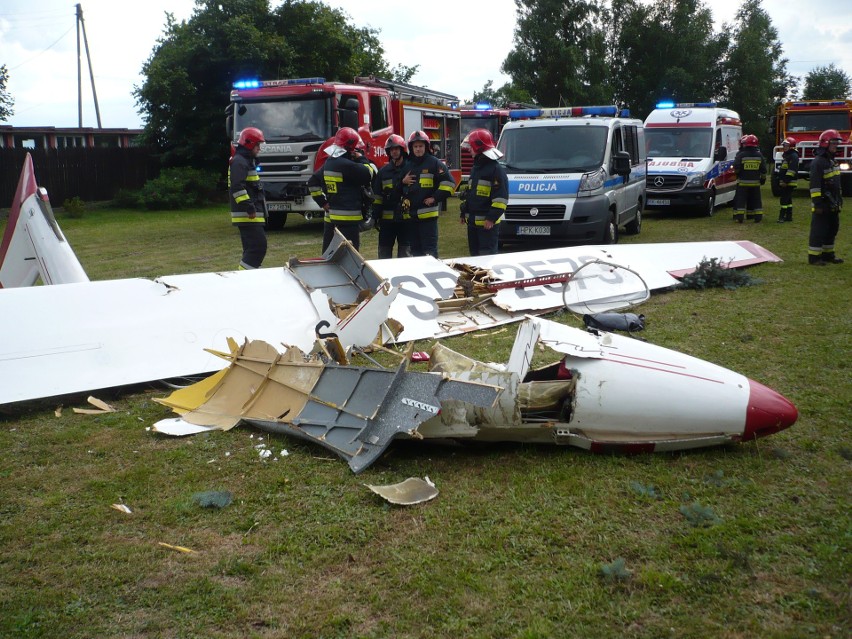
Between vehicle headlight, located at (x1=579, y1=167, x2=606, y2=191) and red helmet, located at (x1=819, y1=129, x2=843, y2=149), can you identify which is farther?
vehicle headlight, located at (x1=579, y1=167, x2=606, y2=191)

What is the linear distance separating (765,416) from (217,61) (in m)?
22.7

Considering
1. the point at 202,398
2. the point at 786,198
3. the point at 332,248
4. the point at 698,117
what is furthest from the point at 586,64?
the point at 202,398

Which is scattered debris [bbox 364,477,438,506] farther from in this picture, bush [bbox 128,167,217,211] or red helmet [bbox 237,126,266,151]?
bush [bbox 128,167,217,211]

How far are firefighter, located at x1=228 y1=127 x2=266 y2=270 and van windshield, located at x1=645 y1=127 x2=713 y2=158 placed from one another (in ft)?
39.4

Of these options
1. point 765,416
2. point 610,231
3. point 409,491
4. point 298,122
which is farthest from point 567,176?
point 409,491

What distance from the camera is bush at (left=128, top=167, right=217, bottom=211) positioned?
23.1 meters

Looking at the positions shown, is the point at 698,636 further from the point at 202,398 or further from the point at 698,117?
the point at 698,117

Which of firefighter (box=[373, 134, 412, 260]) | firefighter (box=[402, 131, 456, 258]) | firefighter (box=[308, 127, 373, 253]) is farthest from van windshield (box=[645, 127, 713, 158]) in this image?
firefighter (box=[308, 127, 373, 253])

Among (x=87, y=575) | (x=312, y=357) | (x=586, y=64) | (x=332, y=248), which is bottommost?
(x=87, y=575)

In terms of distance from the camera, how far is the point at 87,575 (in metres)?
3.26

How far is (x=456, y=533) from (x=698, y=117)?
1629cm

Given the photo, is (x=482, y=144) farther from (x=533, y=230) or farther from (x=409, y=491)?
(x=409, y=491)

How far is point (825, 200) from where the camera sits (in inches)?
394

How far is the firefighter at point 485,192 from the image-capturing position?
29.6 ft
